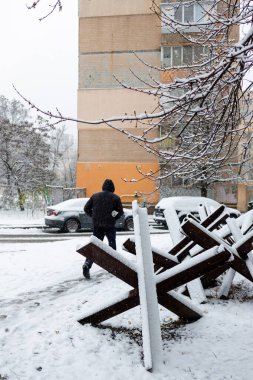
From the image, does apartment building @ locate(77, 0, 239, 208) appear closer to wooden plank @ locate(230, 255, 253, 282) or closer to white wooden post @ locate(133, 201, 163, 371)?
wooden plank @ locate(230, 255, 253, 282)

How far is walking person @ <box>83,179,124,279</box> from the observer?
643 cm

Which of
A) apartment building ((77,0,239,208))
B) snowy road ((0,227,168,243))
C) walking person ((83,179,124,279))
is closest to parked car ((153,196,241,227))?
snowy road ((0,227,168,243))

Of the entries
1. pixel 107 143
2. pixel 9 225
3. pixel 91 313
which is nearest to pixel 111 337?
pixel 91 313

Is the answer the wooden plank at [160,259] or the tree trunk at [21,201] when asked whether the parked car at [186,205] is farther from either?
the wooden plank at [160,259]

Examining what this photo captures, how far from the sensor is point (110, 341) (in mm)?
3182

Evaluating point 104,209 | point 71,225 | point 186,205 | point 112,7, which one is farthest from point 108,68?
point 104,209

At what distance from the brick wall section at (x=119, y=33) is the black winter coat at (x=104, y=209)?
22.7 m

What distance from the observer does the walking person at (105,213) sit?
6.43 m

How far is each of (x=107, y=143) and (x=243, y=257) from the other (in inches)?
940

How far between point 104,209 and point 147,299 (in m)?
3.70

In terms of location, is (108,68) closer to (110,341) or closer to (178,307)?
(178,307)

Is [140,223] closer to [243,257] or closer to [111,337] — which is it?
[111,337]

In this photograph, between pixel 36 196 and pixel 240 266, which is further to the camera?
pixel 36 196

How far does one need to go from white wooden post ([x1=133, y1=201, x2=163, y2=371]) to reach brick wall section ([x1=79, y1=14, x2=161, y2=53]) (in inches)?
1022
